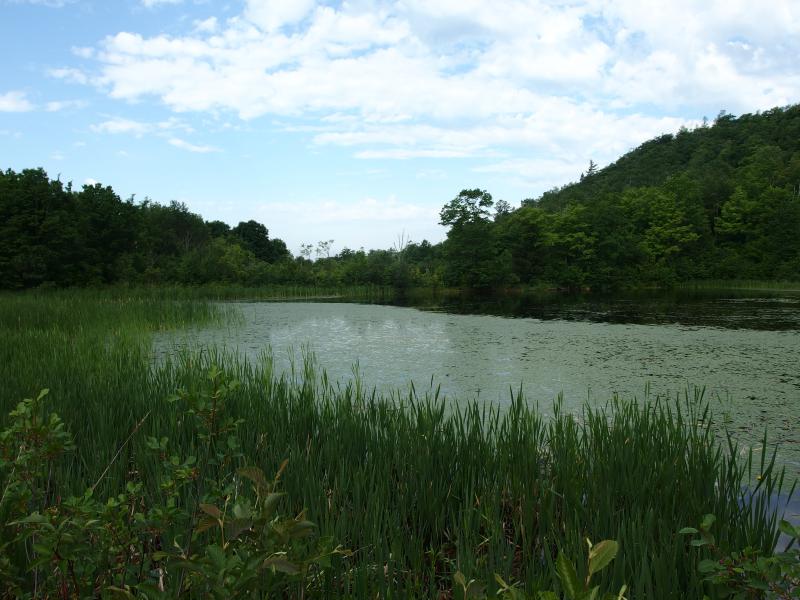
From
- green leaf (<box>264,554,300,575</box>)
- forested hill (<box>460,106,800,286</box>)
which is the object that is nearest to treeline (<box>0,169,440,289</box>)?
forested hill (<box>460,106,800,286</box>)

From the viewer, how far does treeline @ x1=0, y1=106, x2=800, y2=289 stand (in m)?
23.5

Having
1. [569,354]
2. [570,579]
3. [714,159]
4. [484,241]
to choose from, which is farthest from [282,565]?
[714,159]

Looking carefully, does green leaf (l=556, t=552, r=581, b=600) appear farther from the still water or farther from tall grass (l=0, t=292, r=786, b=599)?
the still water

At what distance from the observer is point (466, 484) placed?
9.12ft

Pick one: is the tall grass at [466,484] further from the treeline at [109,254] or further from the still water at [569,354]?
the treeline at [109,254]

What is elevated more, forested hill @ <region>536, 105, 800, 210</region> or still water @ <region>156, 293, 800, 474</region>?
forested hill @ <region>536, 105, 800, 210</region>

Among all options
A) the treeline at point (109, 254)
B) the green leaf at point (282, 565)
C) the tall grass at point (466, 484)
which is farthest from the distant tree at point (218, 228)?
the green leaf at point (282, 565)

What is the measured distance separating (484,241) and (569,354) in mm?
26337

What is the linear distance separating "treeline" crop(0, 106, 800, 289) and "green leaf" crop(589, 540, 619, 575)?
25.7 metres

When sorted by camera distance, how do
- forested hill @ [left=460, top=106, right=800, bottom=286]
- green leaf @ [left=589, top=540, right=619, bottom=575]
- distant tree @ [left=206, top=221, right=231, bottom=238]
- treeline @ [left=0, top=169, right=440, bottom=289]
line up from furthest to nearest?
distant tree @ [left=206, top=221, right=231, bottom=238]
forested hill @ [left=460, top=106, right=800, bottom=286]
treeline @ [left=0, top=169, right=440, bottom=289]
green leaf @ [left=589, top=540, right=619, bottom=575]

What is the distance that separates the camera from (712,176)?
48250 millimetres

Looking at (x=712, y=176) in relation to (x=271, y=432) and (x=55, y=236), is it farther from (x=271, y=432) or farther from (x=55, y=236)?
(x=271, y=432)

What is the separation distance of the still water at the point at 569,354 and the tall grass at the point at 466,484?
58 centimetres

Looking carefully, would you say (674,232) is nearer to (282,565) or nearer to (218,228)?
(218,228)
